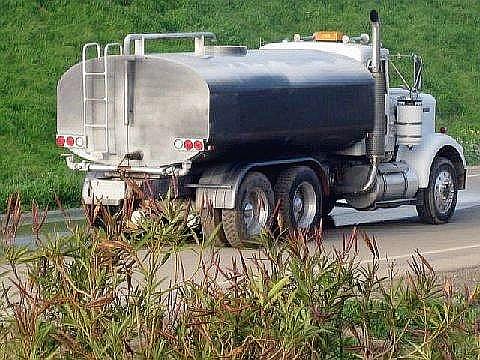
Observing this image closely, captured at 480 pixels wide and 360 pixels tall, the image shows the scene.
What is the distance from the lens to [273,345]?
7047 mm

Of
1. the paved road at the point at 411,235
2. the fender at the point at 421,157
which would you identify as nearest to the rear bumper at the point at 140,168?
the paved road at the point at 411,235

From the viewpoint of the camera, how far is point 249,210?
16703 millimetres

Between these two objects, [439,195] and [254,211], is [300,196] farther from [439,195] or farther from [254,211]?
[439,195]

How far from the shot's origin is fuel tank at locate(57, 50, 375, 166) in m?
16.0

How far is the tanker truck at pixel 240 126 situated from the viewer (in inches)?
637

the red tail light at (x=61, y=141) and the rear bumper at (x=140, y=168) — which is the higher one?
the red tail light at (x=61, y=141)

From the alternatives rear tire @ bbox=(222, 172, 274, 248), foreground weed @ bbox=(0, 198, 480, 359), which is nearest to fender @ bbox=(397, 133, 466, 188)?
rear tire @ bbox=(222, 172, 274, 248)

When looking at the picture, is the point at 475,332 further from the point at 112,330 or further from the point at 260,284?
the point at 112,330

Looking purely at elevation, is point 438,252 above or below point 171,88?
below

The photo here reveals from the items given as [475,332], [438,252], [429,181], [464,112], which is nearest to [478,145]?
[464,112]

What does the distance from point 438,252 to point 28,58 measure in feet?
55.6

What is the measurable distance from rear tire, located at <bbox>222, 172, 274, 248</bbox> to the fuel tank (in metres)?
0.37

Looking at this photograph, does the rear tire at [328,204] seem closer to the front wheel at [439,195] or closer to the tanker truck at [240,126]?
the tanker truck at [240,126]

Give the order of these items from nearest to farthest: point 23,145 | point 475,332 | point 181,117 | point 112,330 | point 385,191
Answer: point 112,330 → point 475,332 → point 181,117 → point 385,191 → point 23,145
